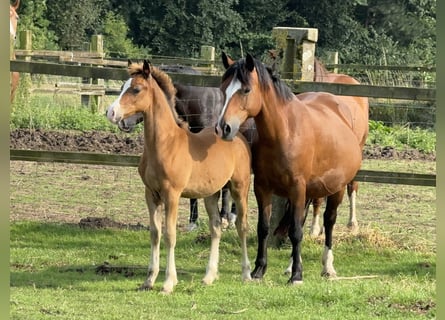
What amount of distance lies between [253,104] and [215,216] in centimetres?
101

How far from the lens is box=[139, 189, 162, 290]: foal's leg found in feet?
19.2

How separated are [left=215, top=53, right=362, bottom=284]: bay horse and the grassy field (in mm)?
531

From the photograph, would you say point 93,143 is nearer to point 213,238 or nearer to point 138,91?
point 213,238

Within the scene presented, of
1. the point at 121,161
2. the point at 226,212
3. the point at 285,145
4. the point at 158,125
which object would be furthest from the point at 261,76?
the point at 226,212

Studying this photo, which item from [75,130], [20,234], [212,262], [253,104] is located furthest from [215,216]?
[75,130]

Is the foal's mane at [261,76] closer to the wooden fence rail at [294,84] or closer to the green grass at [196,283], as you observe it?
the wooden fence rail at [294,84]

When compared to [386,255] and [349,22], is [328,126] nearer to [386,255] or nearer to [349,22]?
[386,255]

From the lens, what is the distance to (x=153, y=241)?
5.93 metres

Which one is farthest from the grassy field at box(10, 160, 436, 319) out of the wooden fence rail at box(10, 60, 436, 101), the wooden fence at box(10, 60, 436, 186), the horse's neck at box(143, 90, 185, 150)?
the wooden fence rail at box(10, 60, 436, 101)

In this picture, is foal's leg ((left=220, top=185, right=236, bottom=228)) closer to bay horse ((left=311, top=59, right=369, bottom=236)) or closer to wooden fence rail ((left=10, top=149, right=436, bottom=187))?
bay horse ((left=311, top=59, right=369, bottom=236))

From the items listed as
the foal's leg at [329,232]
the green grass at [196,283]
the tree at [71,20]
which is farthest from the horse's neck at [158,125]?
the tree at [71,20]

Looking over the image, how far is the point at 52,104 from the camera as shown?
1803 centimetres

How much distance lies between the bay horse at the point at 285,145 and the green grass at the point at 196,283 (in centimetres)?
53

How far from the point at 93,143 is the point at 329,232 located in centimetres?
725
